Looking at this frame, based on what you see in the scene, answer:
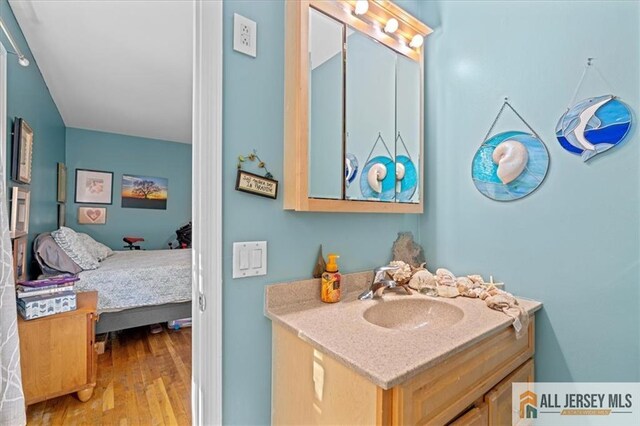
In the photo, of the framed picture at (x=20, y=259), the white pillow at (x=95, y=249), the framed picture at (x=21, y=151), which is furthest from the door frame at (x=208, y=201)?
the white pillow at (x=95, y=249)

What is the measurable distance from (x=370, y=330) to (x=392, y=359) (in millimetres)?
169

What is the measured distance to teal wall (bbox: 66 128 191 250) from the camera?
13.3 feet

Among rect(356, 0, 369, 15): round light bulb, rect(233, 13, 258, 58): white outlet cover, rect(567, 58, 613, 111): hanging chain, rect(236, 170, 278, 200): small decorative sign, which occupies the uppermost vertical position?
rect(356, 0, 369, 15): round light bulb

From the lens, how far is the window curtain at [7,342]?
52.4 inches

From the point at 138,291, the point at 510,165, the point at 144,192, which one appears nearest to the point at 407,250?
the point at 510,165

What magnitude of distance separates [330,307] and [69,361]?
182cm

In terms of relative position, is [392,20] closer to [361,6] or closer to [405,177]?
[361,6]

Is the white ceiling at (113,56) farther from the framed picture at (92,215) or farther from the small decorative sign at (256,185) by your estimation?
the small decorative sign at (256,185)

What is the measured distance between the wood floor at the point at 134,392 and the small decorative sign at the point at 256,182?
1.56 meters

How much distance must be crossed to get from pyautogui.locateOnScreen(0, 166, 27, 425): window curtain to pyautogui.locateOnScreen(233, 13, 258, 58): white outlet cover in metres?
1.26

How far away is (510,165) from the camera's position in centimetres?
122

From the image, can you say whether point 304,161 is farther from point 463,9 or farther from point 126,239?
point 126,239

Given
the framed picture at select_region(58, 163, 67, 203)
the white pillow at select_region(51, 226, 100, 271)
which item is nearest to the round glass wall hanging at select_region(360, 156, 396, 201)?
the white pillow at select_region(51, 226, 100, 271)

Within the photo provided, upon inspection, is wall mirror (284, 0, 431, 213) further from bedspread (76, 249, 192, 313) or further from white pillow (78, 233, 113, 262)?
white pillow (78, 233, 113, 262)
